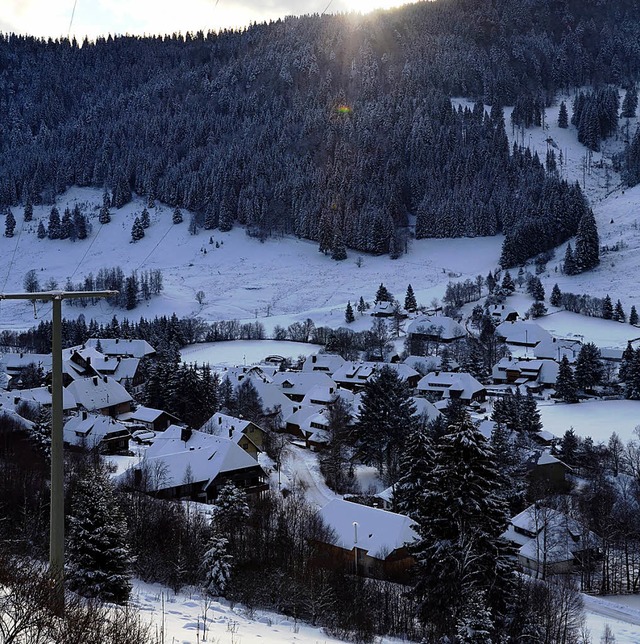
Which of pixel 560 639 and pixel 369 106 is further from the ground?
pixel 369 106

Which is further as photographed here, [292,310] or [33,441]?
[292,310]

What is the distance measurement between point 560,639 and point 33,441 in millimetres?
27899

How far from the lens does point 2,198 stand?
17238 centimetres

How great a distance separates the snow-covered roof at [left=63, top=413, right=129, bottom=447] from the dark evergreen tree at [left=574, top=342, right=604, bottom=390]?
147ft

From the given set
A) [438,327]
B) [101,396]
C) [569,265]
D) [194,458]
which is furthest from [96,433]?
[569,265]

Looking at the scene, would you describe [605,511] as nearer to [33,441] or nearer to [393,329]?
[33,441]

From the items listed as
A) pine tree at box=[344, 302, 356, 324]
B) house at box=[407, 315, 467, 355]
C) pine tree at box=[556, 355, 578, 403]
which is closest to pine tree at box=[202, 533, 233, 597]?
pine tree at box=[556, 355, 578, 403]

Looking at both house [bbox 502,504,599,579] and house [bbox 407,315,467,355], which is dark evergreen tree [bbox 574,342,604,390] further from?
house [bbox 502,504,599,579]

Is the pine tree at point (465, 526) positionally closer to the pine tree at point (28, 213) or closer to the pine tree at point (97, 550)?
the pine tree at point (97, 550)

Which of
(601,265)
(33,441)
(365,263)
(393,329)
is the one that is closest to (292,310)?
(393,329)

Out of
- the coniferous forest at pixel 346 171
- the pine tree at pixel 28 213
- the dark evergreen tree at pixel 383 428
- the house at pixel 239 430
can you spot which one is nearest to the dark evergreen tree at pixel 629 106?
the coniferous forest at pixel 346 171

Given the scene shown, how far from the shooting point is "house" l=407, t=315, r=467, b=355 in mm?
83750

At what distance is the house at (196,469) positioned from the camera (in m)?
31.2

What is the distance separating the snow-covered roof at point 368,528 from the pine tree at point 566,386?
3884cm
